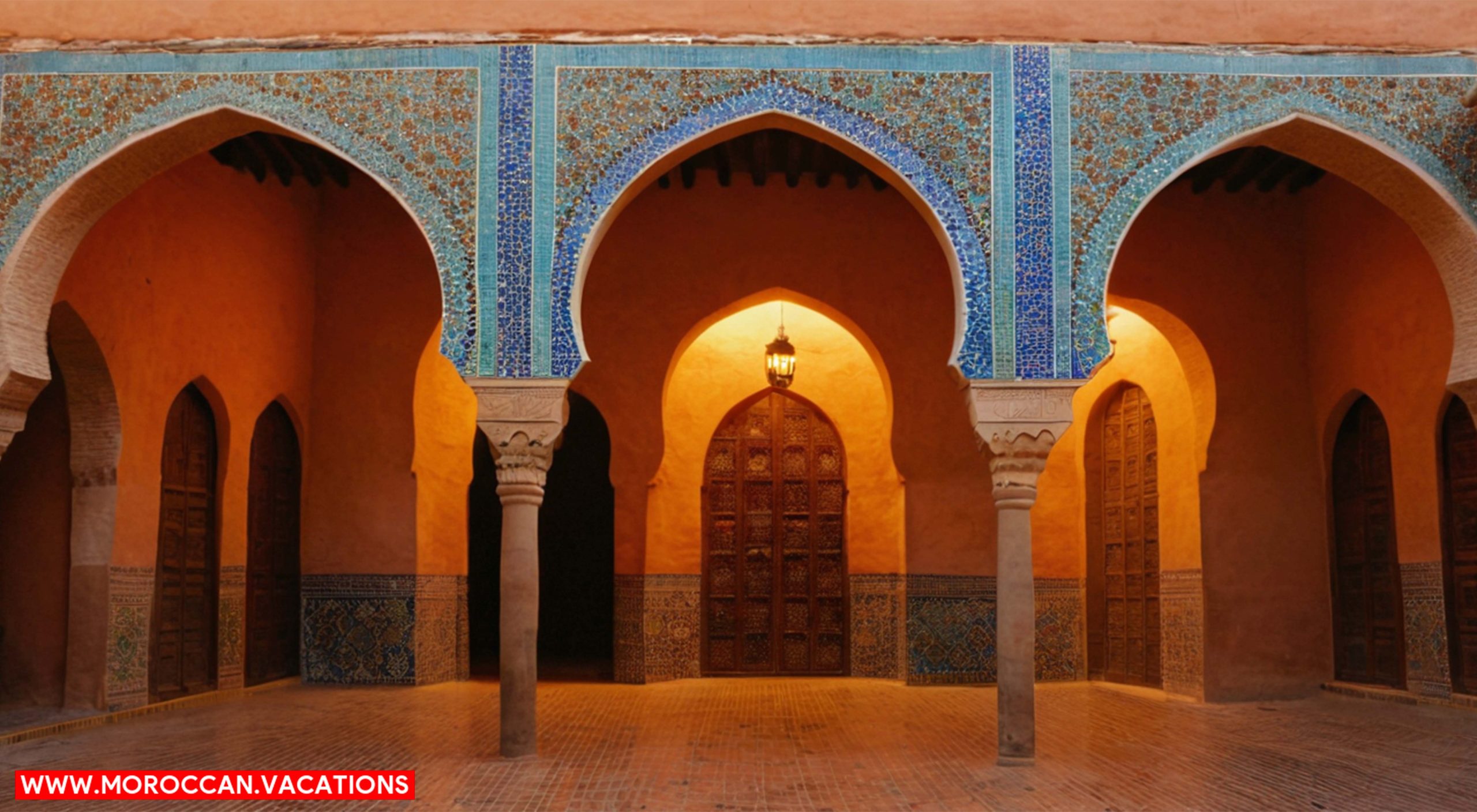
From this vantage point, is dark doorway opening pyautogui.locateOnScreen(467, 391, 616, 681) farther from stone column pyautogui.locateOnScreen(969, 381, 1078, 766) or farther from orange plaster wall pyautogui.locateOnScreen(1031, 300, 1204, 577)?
stone column pyautogui.locateOnScreen(969, 381, 1078, 766)

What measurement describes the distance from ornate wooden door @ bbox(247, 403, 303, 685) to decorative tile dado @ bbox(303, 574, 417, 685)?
0.24m

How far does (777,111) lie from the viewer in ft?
27.5

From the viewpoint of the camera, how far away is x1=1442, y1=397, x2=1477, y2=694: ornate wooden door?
388 inches

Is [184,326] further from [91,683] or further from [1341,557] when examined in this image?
[1341,557]

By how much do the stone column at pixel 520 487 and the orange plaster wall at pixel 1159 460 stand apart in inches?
212

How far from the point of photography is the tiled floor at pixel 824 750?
7.04 meters

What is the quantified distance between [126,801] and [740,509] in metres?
7.16

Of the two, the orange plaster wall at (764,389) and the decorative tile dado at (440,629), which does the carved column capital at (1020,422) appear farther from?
the decorative tile dado at (440,629)

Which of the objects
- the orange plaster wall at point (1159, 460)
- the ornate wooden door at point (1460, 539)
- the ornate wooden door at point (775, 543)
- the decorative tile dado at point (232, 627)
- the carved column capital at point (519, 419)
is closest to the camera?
the carved column capital at point (519, 419)

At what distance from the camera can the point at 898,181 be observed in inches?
329

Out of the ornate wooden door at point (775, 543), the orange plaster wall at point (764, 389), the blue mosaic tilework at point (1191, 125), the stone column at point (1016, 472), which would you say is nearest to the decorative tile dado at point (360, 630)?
the orange plaster wall at point (764, 389)

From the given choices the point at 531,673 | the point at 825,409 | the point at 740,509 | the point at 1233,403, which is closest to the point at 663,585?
the point at 740,509

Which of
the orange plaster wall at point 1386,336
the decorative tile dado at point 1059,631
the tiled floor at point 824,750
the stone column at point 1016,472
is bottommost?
the tiled floor at point 824,750

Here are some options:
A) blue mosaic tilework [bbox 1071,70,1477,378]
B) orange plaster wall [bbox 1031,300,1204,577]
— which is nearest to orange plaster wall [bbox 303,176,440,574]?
orange plaster wall [bbox 1031,300,1204,577]
